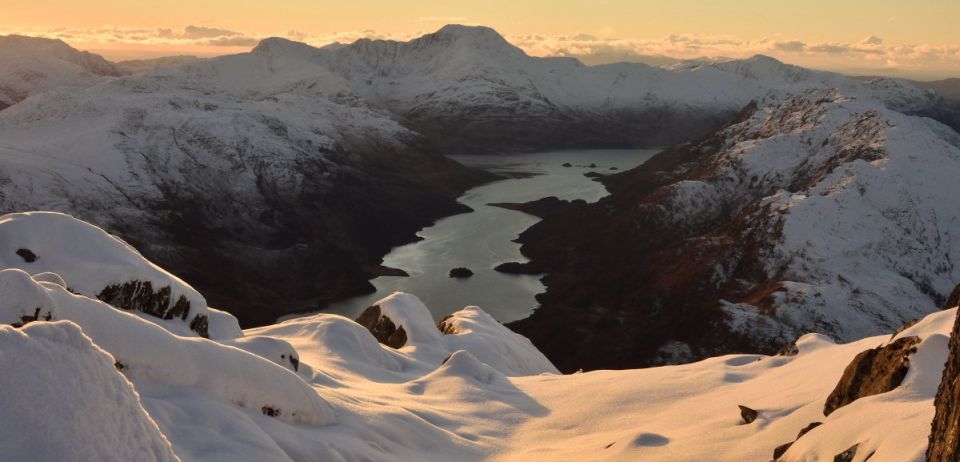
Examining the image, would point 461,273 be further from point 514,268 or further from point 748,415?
point 748,415

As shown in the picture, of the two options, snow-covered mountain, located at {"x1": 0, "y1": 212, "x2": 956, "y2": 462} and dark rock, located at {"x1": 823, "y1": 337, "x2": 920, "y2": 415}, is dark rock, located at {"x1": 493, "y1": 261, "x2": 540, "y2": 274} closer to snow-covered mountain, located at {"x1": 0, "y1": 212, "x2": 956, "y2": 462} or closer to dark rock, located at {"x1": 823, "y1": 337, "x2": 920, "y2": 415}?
snow-covered mountain, located at {"x1": 0, "y1": 212, "x2": 956, "y2": 462}

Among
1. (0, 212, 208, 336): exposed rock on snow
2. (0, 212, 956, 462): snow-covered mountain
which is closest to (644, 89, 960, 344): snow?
(0, 212, 956, 462): snow-covered mountain

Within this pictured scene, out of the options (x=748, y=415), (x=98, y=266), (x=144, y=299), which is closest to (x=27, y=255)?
(x=98, y=266)

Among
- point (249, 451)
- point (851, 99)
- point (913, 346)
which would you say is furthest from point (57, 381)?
point (851, 99)

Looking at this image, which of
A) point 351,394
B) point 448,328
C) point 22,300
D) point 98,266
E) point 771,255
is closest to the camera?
point 22,300

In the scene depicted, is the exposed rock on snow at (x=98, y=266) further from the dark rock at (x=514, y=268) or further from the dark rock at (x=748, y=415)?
the dark rock at (x=514, y=268)

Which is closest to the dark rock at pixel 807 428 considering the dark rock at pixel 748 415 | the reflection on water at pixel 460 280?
the dark rock at pixel 748 415
